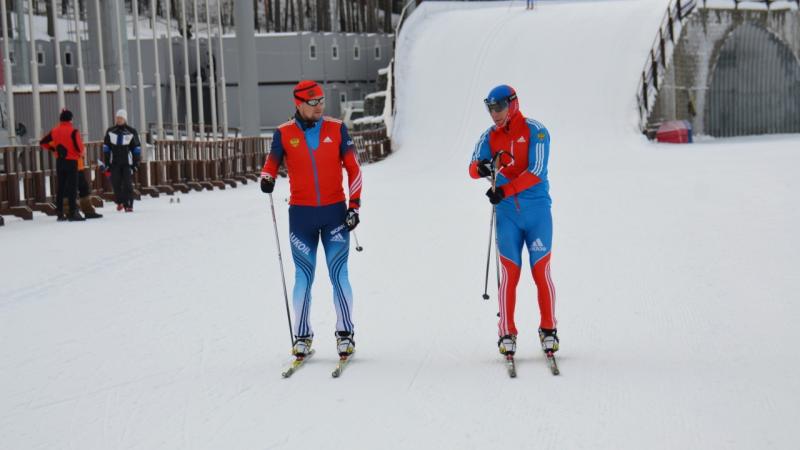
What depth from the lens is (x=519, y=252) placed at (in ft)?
23.1

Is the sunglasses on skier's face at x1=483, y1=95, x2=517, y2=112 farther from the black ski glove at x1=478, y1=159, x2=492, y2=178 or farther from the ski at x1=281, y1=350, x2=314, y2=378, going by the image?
the ski at x1=281, y1=350, x2=314, y2=378

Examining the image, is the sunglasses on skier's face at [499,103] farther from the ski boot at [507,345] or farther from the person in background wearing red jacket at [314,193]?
the ski boot at [507,345]

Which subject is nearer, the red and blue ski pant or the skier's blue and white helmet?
the skier's blue and white helmet

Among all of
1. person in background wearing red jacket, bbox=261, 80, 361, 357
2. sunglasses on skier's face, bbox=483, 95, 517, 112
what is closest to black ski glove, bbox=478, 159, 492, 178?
sunglasses on skier's face, bbox=483, 95, 517, 112

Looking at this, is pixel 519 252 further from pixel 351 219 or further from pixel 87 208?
pixel 87 208

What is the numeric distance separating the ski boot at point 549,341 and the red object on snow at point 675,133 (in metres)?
28.4

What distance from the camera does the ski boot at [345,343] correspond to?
7.04 meters

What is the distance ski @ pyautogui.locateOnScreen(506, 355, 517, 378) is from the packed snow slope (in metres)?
0.10

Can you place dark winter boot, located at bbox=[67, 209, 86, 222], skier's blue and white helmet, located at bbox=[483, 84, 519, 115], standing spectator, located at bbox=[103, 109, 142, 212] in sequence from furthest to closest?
1. standing spectator, located at bbox=[103, 109, 142, 212]
2. dark winter boot, located at bbox=[67, 209, 86, 222]
3. skier's blue and white helmet, located at bbox=[483, 84, 519, 115]

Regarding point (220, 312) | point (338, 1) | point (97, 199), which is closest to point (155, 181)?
point (97, 199)

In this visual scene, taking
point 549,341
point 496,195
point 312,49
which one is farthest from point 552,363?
point 312,49

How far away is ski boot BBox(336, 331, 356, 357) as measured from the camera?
7043mm

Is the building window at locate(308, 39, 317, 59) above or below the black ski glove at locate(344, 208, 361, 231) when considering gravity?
above

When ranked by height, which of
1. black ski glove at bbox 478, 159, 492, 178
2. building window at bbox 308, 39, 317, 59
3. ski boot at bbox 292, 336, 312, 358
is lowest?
ski boot at bbox 292, 336, 312, 358
